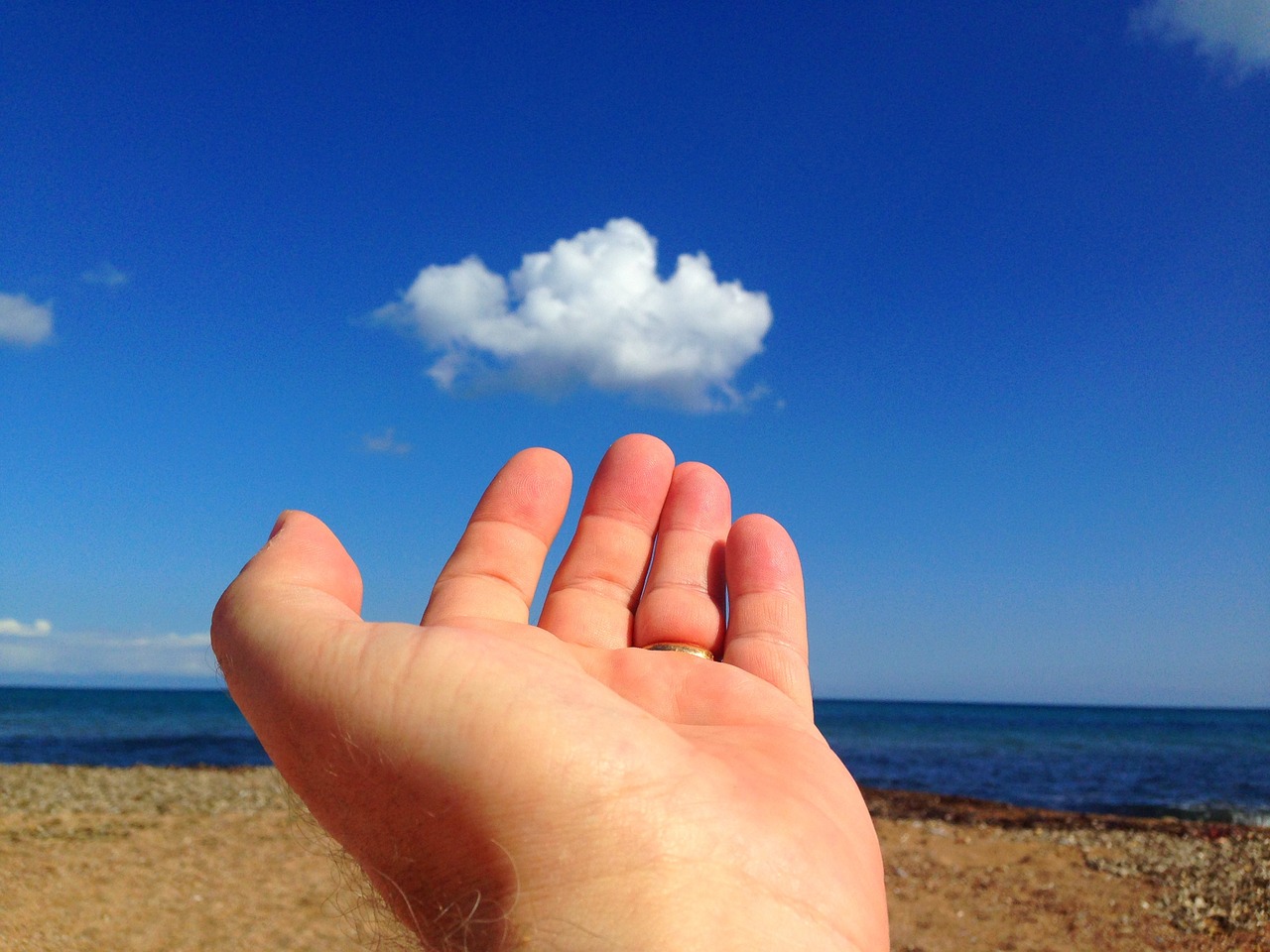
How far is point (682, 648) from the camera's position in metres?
2.75

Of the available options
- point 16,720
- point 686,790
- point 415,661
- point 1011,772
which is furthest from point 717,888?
point 16,720

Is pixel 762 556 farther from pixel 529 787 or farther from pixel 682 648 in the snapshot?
pixel 529 787

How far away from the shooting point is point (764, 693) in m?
2.32

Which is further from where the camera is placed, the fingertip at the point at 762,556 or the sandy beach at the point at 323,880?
the sandy beach at the point at 323,880

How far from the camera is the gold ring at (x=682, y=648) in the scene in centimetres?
270

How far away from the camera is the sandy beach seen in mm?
6152

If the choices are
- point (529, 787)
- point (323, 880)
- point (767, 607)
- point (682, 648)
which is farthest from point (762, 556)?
point (323, 880)

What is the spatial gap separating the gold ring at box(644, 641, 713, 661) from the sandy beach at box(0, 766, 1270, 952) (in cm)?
281

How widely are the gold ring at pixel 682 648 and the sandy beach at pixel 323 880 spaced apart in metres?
2.81

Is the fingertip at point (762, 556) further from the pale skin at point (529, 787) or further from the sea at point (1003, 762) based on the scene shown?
the sea at point (1003, 762)

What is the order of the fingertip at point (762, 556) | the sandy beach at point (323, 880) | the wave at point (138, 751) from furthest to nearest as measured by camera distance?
1. the wave at point (138, 751)
2. the sandy beach at point (323, 880)
3. the fingertip at point (762, 556)

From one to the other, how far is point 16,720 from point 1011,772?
37711mm

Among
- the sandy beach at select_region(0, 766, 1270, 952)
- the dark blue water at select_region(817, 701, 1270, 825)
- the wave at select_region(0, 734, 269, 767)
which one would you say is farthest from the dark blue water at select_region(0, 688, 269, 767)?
the dark blue water at select_region(817, 701, 1270, 825)

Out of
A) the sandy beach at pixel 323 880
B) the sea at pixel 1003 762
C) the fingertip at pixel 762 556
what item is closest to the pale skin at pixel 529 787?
the fingertip at pixel 762 556
